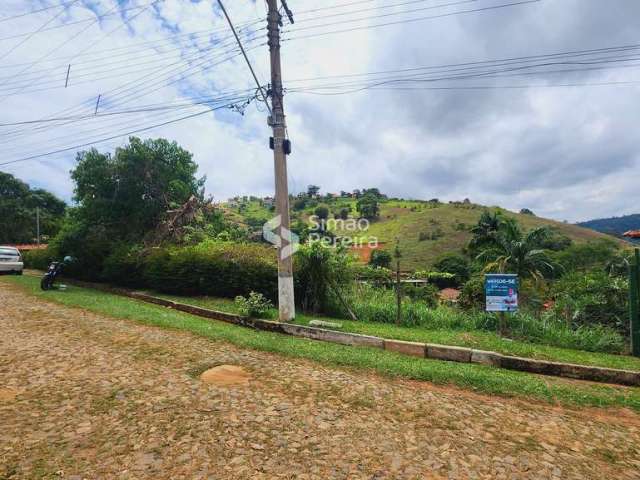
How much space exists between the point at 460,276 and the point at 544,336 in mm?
41978

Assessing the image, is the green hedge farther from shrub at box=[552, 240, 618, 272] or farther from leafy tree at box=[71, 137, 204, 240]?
shrub at box=[552, 240, 618, 272]

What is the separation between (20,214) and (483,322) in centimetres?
5180

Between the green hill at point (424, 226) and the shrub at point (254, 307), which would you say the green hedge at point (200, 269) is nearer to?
the shrub at point (254, 307)

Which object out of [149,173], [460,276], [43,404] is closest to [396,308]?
[43,404]

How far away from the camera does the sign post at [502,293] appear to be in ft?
24.1

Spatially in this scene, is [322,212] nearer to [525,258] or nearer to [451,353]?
[525,258]

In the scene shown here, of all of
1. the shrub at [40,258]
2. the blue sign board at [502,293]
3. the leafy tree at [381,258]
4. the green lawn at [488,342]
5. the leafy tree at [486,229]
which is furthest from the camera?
the leafy tree at [381,258]

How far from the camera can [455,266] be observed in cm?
5119

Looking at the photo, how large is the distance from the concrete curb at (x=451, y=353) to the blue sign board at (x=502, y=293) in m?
1.22

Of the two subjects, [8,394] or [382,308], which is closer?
[8,394]

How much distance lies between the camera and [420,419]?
13.5ft

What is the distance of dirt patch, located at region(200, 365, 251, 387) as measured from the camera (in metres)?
4.99

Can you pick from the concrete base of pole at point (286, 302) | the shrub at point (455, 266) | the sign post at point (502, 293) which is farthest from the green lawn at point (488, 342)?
the shrub at point (455, 266)

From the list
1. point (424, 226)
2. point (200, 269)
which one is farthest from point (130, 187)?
point (424, 226)
